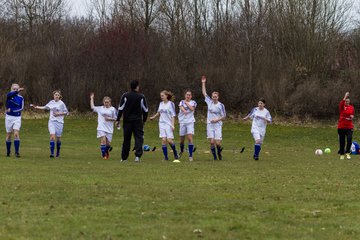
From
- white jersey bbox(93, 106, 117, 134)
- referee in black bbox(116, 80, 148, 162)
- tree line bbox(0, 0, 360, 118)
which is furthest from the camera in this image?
tree line bbox(0, 0, 360, 118)

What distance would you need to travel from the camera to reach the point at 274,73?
5019cm

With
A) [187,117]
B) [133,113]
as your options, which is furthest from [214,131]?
[133,113]

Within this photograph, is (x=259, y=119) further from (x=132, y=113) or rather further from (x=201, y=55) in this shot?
(x=201, y=55)

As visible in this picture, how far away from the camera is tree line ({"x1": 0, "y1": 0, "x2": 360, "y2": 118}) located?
4850 centimetres

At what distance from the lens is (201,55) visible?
178ft

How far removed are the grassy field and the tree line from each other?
102ft

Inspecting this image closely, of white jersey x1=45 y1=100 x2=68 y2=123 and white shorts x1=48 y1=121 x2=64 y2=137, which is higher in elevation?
white jersey x1=45 y1=100 x2=68 y2=123

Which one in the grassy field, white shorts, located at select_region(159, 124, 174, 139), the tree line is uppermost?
the tree line

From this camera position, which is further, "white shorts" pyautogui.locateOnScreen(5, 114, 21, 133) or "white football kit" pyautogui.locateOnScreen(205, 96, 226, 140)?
"white football kit" pyautogui.locateOnScreen(205, 96, 226, 140)

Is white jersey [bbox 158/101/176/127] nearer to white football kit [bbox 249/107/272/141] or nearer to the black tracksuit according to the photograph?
the black tracksuit

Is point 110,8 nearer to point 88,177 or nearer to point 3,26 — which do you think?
point 3,26

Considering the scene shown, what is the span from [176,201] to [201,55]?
44147 mm

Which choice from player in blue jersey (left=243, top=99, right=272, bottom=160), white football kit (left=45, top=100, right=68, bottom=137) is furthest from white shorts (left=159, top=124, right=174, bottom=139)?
white football kit (left=45, top=100, right=68, bottom=137)

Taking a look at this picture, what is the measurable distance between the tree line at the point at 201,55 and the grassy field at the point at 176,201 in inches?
1226
